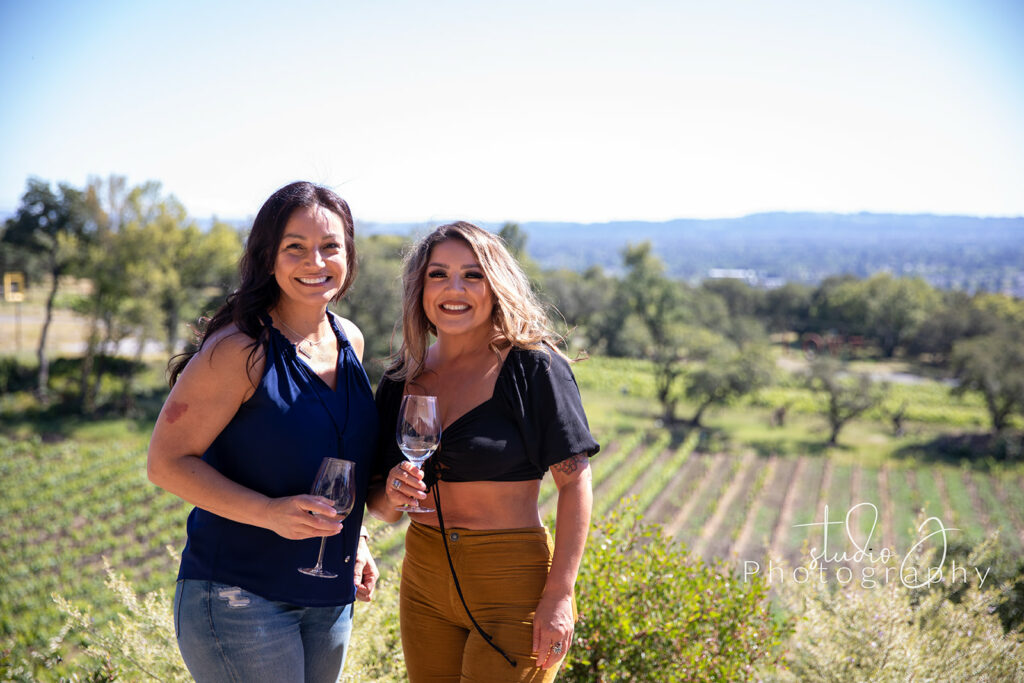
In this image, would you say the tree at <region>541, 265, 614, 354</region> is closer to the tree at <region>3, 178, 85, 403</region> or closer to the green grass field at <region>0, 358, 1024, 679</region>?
the green grass field at <region>0, 358, 1024, 679</region>

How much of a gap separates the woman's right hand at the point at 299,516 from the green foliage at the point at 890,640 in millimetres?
2654

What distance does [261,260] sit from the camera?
2.27m

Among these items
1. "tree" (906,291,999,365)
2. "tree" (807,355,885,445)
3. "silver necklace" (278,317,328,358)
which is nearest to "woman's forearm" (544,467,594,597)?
"silver necklace" (278,317,328,358)

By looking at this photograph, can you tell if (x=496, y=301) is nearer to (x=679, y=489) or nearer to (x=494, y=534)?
(x=494, y=534)

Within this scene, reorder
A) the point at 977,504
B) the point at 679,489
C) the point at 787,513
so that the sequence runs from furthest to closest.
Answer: the point at 977,504 → the point at 679,489 → the point at 787,513

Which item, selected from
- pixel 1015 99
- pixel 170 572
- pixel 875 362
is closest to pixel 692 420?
pixel 1015 99

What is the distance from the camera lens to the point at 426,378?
8.45 feet

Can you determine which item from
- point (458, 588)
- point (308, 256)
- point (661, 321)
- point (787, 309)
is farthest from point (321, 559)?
point (787, 309)

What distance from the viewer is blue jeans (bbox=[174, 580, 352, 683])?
2.05 metres

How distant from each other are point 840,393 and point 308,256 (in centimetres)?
3457

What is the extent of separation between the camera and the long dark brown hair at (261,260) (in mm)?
2207

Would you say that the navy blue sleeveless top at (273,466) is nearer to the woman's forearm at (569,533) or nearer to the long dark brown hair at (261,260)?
the long dark brown hair at (261,260)

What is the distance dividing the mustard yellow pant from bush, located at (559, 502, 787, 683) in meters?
1.11

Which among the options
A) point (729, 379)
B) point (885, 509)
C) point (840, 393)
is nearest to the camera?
point (885, 509)
